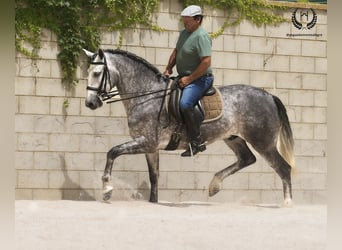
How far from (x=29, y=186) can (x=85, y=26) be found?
198 cm

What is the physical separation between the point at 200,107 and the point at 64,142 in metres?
1.66

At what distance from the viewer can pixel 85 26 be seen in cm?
927

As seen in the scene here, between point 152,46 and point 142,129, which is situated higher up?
point 152,46

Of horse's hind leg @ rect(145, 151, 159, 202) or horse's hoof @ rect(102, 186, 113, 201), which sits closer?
horse's hoof @ rect(102, 186, 113, 201)

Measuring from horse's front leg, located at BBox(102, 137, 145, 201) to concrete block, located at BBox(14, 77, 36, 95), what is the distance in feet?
4.07

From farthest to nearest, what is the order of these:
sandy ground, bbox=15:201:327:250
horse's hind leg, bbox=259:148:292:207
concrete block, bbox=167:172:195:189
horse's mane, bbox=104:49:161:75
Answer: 1. concrete block, bbox=167:172:195:189
2. horse's hind leg, bbox=259:148:292:207
3. horse's mane, bbox=104:49:161:75
4. sandy ground, bbox=15:201:327:250

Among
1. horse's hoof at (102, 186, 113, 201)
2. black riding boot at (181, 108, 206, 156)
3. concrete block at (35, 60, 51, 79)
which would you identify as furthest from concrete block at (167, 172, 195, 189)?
concrete block at (35, 60, 51, 79)

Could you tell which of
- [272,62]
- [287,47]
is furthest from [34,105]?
[287,47]

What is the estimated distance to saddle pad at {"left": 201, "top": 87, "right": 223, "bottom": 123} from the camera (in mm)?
8766

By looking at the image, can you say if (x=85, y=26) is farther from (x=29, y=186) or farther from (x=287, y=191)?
(x=287, y=191)

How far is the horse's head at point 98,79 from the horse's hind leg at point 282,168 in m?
2.02

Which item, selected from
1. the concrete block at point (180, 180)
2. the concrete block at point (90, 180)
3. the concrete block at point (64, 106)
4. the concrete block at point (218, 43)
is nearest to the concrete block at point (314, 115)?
the concrete block at point (218, 43)

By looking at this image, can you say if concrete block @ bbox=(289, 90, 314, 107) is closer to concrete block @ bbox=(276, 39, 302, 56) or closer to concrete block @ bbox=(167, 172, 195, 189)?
concrete block @ bbox=(276, 39, 302, 56)
